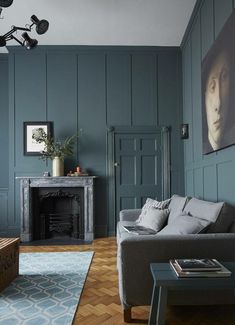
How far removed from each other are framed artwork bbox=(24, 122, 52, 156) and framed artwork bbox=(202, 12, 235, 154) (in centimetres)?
274

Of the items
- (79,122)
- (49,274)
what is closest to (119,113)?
(79,122)

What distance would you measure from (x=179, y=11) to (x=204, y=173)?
233cm

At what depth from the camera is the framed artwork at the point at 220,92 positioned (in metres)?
2.70

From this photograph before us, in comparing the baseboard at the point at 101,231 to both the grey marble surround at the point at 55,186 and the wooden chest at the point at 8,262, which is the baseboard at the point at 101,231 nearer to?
the grey marble surround at the point at 55,186

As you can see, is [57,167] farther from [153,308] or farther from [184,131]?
[153,308]

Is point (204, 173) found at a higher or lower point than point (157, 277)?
higher

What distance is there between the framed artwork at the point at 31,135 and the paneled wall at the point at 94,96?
0.09 meters

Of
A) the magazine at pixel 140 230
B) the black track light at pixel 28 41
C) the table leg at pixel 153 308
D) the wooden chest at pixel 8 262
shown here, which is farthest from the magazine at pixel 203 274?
the black track light at pixel 28 41

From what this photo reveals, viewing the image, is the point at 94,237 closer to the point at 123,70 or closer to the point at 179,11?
the point at 123,70

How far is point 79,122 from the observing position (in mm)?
5246

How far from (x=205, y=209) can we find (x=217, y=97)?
129 centimetres

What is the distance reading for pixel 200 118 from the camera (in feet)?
13.2

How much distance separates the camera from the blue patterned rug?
6.71 feet

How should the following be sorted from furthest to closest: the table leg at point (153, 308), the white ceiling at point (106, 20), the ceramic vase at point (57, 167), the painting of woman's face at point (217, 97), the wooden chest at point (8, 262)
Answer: the ceramic vase at point (57, 167)
the white ceiling at point (106, 20)
the painting of woman's face at point (217, 97)
the wooden chest at point (8, 262)
the table leg at point (153, 308)
